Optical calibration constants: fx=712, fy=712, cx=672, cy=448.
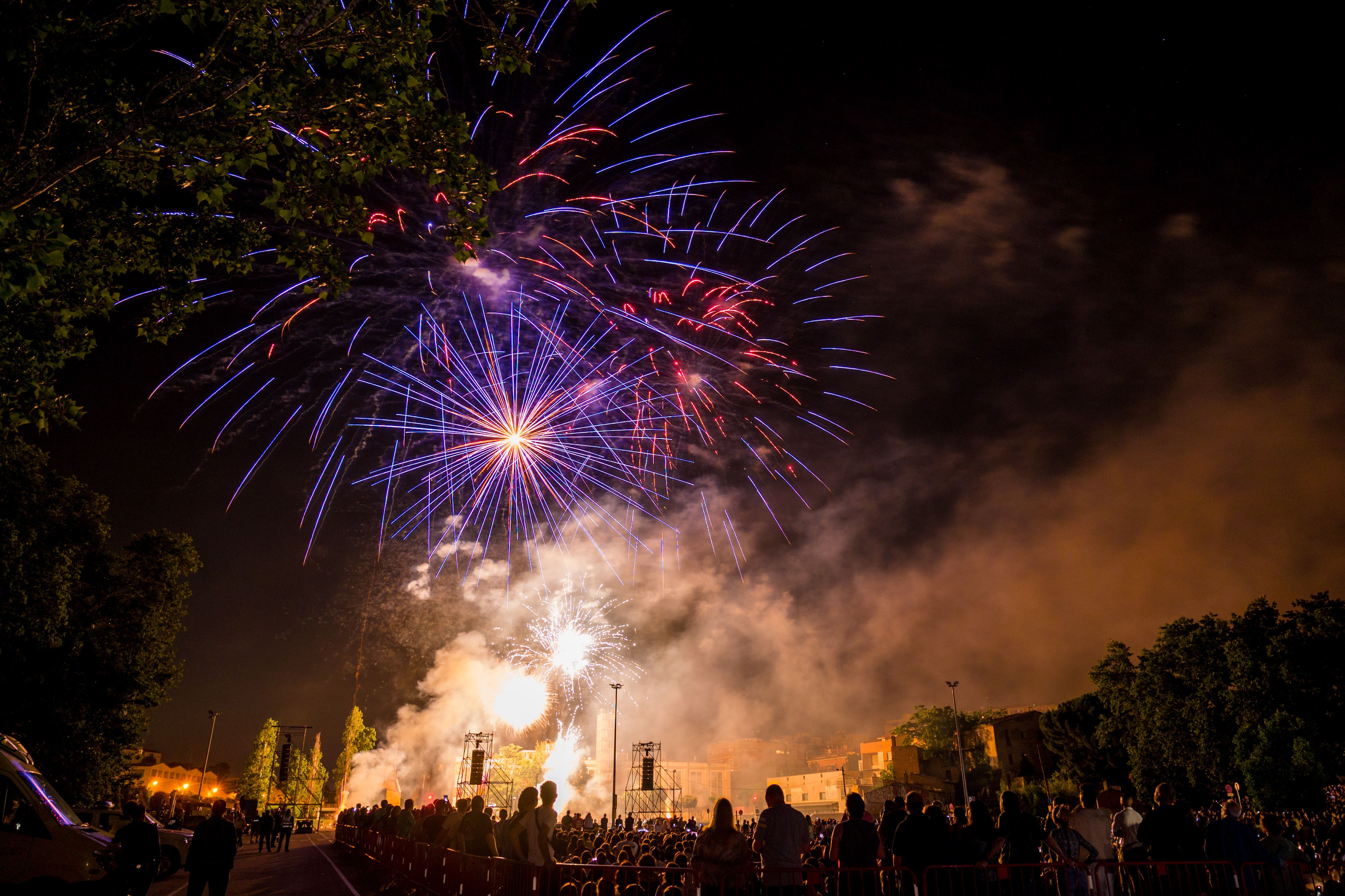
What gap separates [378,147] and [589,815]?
98.7 feet

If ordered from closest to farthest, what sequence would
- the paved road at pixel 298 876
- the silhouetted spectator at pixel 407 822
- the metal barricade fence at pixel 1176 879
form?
the metal barricade fence at pixel 1176 879
the paved road at pixel 298 876
the silhouetted spectator at pixel 407 822

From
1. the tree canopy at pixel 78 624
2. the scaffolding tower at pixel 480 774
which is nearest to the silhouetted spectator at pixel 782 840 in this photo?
the tree canopy at pixel 78 624

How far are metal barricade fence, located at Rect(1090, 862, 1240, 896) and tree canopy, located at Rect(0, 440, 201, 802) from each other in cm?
2167

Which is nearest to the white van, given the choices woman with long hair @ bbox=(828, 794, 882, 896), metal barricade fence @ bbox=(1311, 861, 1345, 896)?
woman with long hair @ bbox=(828, 794, 882, 896)

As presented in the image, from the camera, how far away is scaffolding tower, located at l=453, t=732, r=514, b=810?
35000mm

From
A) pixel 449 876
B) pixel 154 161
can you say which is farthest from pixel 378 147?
pixel 449 876

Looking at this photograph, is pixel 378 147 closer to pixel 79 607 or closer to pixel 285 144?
pixel 285 144

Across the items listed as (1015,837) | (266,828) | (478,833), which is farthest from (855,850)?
(266,828)

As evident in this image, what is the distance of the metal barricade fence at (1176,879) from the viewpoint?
716cm

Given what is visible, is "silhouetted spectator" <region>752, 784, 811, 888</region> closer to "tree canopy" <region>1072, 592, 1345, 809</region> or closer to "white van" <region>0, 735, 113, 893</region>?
"white van" <region>0, 735, 113, 893</region>

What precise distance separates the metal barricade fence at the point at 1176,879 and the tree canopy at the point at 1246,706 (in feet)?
100

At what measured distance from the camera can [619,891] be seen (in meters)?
8.10

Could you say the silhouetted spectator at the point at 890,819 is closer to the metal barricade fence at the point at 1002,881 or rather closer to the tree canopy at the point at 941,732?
the metal barricade fence at the point at 1002,881

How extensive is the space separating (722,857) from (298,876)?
612 inches
